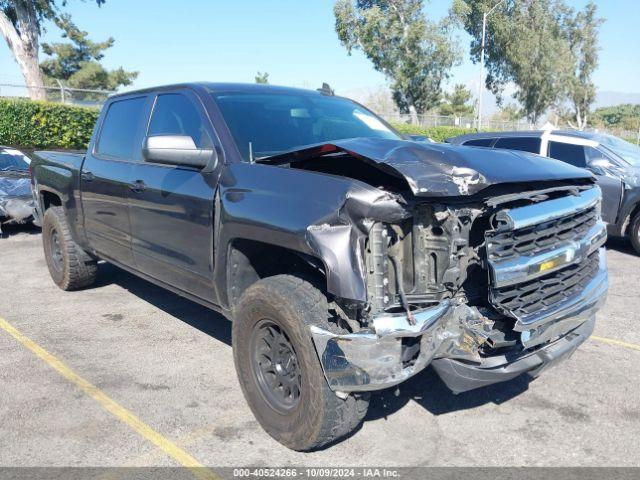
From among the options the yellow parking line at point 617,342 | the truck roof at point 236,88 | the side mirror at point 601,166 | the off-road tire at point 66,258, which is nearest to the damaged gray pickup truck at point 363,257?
the truck roof at point 236,88

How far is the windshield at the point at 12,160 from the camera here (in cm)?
1073

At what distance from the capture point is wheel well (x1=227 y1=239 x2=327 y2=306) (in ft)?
11.1

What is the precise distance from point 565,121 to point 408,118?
3489 cm

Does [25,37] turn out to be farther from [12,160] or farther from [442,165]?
→ [442,165]

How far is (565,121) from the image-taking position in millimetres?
61375

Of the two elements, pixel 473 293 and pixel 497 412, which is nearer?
pixel 473 293

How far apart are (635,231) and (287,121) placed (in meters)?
6.26

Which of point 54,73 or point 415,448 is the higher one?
point 54,73

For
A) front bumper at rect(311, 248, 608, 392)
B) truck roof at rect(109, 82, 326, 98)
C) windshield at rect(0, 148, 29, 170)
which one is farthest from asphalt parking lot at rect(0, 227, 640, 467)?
windshield at rect(0, 148, 29, 170)

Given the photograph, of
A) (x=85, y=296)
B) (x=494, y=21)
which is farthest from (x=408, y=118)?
(x=85, y=296)

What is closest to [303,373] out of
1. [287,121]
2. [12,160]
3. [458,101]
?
[287,121]

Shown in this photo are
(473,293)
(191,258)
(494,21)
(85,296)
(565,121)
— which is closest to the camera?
(473,293)

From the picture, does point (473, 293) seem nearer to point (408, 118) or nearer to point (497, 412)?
point (497, 412)

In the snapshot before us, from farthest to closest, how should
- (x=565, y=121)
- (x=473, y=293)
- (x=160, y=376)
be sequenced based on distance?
(x=565, y=121) < (x=160, y=376) < (x=473, y=293)
